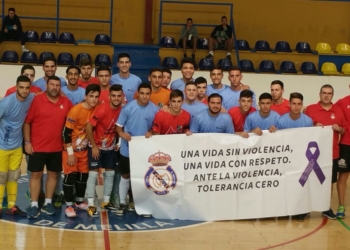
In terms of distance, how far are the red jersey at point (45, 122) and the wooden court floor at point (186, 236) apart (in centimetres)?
103

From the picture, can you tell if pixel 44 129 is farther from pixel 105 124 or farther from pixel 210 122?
pixel 210 122

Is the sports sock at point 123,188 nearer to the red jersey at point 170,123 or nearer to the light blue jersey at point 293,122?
the red jersey at point 170,123

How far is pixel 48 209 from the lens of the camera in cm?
873

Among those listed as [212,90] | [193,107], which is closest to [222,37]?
[212,90]

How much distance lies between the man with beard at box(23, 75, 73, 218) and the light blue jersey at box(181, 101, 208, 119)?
1665 millimetres

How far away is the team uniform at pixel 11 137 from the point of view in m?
8.20

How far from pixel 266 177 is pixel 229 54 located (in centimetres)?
1113

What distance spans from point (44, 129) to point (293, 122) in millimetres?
3449

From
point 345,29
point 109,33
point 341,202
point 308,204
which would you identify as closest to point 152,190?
point 308,204

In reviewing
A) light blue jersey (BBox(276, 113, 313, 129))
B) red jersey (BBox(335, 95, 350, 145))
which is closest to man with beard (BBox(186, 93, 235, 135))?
light blue jersey (BBox(276, 113, 313, 129))

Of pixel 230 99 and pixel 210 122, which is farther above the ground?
pixel 230 99

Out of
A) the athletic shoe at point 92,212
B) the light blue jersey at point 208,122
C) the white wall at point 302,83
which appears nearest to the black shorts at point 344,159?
the light blue jersey at point 208,122

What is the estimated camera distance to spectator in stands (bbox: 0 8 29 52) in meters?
18.8

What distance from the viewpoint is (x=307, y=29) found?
2156 cm
